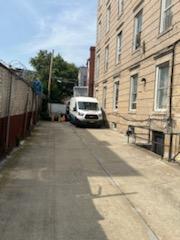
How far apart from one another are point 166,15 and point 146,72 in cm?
274

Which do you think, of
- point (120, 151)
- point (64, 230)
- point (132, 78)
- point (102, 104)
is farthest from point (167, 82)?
point (102, 104)

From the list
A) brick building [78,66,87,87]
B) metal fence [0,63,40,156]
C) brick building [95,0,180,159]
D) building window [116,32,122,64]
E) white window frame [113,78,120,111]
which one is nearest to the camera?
metal fence [0,63,40,156]

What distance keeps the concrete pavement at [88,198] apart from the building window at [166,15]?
17.1 feet

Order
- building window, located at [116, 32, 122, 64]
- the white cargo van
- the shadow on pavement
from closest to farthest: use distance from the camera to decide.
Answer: the shadow on pavement, building window, located at [116, 32, 122, 64], the white cargo van

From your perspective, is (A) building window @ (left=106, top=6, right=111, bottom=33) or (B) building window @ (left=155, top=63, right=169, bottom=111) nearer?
(B) building window @ (left=155, top=63, right=169, bottom=111)

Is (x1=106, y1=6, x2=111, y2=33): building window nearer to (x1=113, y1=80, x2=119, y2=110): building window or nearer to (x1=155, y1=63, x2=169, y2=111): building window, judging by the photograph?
(x1=113, y1=80, x2=119, y2=110): building window

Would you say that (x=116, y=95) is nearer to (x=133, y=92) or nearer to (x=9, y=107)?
(x=133, y=92)

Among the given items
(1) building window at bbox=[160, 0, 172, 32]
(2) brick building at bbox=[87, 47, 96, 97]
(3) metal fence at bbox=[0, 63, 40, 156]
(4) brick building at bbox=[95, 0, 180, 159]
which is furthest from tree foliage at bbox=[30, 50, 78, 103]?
(3) metal fence at bbox=[0, 63, 40, 156]

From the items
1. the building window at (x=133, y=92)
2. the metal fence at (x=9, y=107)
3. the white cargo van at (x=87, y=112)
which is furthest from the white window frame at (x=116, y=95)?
the metal fence at (x=9, y=107)

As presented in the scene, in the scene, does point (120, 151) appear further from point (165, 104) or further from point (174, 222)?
point (174, 222)

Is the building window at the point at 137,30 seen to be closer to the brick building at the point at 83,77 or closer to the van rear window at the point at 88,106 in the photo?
the van rear window at the point at 88,106

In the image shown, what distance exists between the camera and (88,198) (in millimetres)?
7156


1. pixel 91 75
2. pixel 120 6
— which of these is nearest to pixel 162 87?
pixel 120 6

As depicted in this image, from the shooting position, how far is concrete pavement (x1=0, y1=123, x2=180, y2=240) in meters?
5.45
